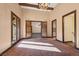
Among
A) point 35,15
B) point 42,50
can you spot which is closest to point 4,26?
point 42,50

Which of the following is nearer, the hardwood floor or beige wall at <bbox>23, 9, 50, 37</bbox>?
the hardwood floor

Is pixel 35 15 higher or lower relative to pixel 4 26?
higher

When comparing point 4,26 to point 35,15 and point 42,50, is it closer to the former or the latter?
point 42,50

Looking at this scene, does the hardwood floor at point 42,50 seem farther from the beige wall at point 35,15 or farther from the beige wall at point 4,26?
the beige wall at point 35,15

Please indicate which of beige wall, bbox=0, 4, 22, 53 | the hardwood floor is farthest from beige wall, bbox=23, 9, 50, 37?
beige wall, bbox=0, 4, 22, 53

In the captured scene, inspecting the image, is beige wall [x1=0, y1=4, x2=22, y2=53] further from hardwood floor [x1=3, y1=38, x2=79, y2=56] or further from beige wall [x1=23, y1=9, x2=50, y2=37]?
beige wall [x1=23, y1=9, x2=50, y2=37]

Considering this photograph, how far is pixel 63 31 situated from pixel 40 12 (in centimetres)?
489

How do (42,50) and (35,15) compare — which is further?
(35,15)

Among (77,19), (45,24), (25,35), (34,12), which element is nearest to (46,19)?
(45,24)

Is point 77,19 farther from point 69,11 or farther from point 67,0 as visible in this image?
point 67,0

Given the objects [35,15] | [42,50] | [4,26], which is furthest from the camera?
[35,15]

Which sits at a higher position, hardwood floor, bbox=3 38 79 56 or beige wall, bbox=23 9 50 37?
beige wall, bbox=23 9 50 37

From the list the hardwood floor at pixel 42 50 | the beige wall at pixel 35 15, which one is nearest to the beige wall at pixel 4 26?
the hardwood floor at pixel 42 50

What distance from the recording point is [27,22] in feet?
40.4
